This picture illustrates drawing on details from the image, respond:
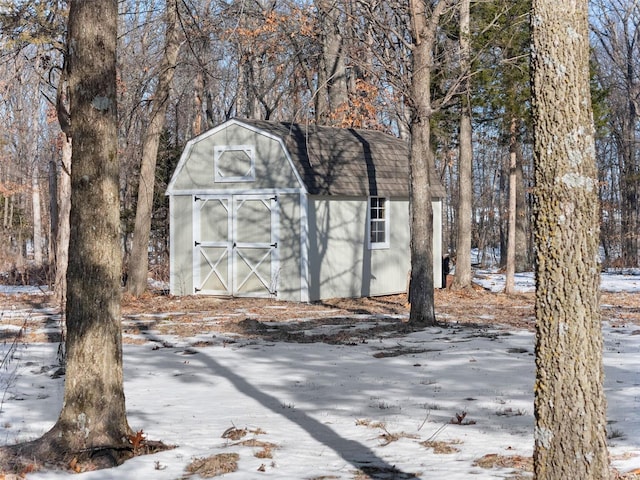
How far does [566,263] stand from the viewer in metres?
3.93

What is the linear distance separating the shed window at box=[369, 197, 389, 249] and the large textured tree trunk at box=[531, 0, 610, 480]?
55.7ft

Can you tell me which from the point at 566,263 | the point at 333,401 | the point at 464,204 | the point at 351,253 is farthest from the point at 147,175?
the point at 566,263

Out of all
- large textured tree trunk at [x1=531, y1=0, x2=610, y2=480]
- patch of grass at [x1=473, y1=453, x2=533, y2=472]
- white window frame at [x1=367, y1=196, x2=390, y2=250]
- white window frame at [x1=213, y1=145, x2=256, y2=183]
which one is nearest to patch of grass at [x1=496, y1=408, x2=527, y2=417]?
patch of grass at [x1=473, y1=453, x2=533, y2=472]

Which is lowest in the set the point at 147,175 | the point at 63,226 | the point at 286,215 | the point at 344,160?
the point at 63,226

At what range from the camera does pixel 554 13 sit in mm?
4047

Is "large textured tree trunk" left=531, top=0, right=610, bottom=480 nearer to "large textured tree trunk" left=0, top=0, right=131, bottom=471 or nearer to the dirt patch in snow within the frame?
"large textured tree trunk" left=0, top=0, right=131, bottom=471

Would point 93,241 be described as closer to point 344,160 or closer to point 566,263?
point 566,263

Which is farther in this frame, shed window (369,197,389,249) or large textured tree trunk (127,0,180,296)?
shed window (369,197,389,249)

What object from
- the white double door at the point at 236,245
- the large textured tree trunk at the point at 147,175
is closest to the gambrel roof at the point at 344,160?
the white double door at the point at 236,245

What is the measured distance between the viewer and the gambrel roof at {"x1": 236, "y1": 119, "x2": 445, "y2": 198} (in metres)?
19.6

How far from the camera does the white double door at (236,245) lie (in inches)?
776

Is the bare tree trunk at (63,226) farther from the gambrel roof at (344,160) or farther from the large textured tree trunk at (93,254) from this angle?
the large textured tree trunk at (93,254)

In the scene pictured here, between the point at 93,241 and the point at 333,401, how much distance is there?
3.18 metres

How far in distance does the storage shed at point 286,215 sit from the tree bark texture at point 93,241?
40.8 feet
